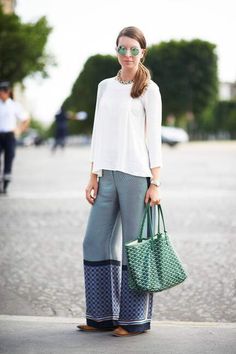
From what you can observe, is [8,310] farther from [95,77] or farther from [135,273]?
[95,77]

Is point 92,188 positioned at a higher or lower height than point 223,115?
lower

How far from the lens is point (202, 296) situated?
544 centimetres

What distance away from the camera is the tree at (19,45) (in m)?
43.2

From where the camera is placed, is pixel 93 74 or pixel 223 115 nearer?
pixel 93 74

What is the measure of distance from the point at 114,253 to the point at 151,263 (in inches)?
10.8

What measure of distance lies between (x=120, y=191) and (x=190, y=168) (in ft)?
52.1

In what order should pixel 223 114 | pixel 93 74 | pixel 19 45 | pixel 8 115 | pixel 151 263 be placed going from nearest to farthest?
pixel 151 263, pixel 8 115, pixel 19 45, pixel 93 74, pixel 223 114

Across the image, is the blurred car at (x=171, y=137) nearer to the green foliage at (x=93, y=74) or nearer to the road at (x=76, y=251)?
the road at (x=76, y=251)

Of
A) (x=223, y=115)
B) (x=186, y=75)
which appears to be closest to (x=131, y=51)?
(x=186, y=75)

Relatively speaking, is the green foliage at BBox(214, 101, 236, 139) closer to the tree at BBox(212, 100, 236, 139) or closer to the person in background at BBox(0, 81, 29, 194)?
the tree at BBox(212, 100, 236, 139)

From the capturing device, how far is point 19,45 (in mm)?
43188

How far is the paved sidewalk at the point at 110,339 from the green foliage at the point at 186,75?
62637 millimetres

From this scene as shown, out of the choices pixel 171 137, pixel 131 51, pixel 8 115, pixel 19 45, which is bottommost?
pixel 131 51

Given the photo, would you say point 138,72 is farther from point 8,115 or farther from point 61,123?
point 61,123
